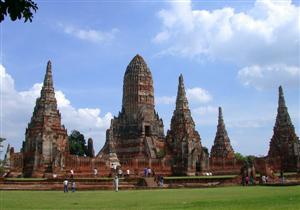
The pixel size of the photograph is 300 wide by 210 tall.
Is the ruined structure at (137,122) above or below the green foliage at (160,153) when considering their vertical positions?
above

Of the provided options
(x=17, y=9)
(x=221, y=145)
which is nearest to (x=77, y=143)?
(x=221, y=145)

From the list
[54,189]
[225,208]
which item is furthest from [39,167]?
[225,208]

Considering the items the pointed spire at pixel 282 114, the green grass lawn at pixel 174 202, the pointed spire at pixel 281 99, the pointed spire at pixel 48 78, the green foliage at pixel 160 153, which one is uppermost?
the pointed spire at pixel 48 78

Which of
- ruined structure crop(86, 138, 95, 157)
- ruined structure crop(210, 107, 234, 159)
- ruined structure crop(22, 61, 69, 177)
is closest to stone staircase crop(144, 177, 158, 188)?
ruined structure crop(22, 61, 69, 177)

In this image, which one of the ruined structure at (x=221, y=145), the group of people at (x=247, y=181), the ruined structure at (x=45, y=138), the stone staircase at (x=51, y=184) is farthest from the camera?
the ruined structure at (x=221, y=145)

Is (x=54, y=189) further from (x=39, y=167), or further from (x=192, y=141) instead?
(x=192, y=141)

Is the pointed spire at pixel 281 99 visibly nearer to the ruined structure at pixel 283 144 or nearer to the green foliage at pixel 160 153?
the ruined structure at pixel 283 144

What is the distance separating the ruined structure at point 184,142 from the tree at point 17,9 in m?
51.7

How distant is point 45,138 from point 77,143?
3060 centimetres

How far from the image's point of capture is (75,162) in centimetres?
5544

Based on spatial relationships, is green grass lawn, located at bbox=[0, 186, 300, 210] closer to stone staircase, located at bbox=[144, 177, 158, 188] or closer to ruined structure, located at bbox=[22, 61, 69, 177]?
stone staircase, located at bbox=[144, 177, 158, 188]

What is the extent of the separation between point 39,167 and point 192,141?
22.9m

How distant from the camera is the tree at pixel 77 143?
8344cm

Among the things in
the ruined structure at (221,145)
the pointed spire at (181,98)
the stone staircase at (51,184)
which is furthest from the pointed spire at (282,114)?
the stone staircase at (51,184)
